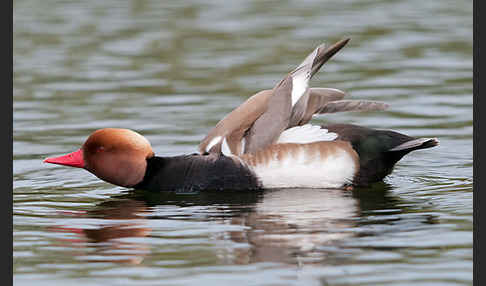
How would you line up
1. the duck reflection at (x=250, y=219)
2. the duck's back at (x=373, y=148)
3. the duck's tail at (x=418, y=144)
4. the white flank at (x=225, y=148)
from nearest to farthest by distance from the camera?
the duck reflection at (x=250, y=219) → the duck's tail at (x=418, y=144) → the duck's back at (x=373, y=148) → the white flank at (x=225, y=148)

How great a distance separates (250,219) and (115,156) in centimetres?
155

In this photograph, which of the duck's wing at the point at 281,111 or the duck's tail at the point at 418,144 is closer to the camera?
the duck's tail at the point at 418,144

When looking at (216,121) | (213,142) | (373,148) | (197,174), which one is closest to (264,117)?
(213,142)

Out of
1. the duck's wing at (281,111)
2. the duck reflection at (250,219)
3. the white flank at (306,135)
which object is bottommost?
the duck reflection at (250,219)

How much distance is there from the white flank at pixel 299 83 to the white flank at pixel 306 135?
23 cm

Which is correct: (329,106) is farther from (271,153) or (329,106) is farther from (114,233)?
(114,233)

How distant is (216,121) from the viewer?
1175cm

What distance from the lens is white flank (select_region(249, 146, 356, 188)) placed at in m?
8.79

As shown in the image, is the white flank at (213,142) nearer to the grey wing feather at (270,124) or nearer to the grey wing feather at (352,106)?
the grey wing feather at (270,124)

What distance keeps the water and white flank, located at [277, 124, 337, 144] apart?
417 mm

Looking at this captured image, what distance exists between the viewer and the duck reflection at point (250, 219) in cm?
680

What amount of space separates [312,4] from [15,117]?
8802 mm
